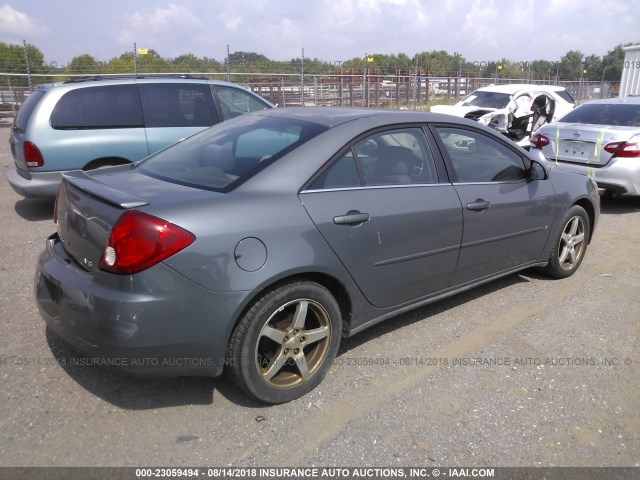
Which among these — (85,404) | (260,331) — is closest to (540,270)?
(260,331)

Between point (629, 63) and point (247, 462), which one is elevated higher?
point (629, 63)

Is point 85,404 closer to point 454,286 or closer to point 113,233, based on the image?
point 113,233

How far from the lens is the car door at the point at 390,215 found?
2992 mm

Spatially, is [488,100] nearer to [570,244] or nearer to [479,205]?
[570,244]

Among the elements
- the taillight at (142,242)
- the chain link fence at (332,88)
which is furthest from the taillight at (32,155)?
the chain link fence at (332,88)

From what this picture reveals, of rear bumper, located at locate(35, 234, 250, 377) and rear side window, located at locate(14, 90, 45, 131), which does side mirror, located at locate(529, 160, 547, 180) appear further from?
rear side window, located at locate(14, 90, 45, 131)

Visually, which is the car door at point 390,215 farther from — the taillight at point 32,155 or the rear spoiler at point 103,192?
the taillight at point 32,155

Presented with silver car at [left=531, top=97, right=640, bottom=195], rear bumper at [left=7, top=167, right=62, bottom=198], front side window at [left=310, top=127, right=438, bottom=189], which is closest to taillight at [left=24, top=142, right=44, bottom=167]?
rear bumper at [left=7, top=167, right=62, bottom=198]

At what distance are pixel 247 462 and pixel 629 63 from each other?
2351cm

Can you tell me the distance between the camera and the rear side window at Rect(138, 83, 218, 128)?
263 inches

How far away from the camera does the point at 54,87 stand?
626 centimetres

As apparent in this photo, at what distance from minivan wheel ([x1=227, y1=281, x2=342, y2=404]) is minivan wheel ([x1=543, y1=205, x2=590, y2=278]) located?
2.56 m

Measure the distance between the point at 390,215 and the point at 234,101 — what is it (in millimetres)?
4765

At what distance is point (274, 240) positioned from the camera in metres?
2.70
